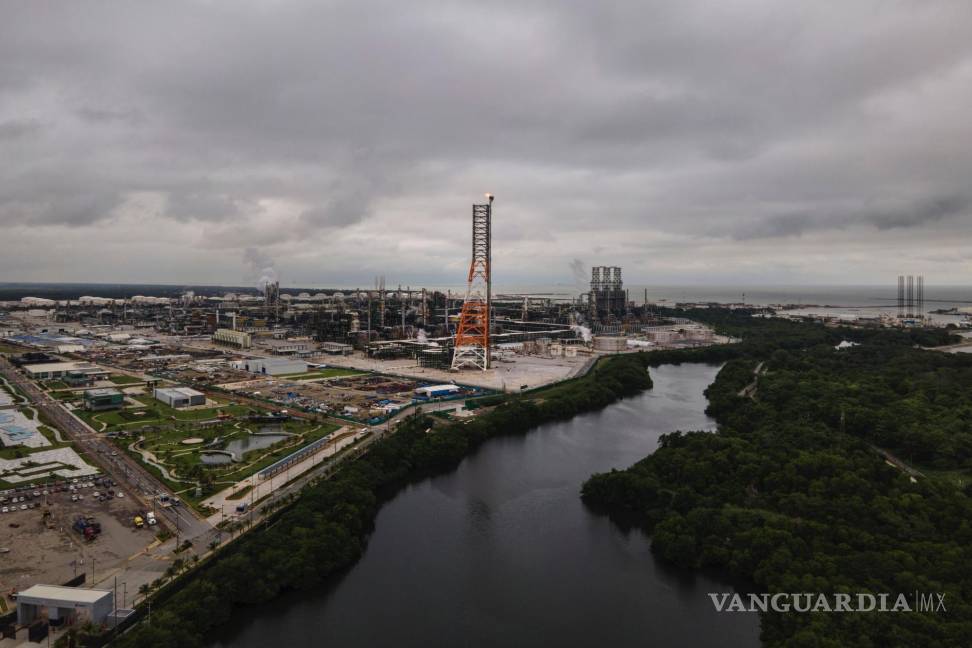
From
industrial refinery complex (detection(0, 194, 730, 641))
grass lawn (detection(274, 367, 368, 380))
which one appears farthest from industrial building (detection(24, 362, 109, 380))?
grass lawn (detection(274, 367, 368, 380))

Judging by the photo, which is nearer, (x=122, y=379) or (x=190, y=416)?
(x=190, y=416)

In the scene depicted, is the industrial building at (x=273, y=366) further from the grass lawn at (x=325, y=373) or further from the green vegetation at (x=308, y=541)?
the green vegetation at (x=308, y=541)

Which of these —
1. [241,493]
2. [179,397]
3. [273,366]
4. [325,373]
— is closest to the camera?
[241,493]

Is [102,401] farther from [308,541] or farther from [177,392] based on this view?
[308,541]

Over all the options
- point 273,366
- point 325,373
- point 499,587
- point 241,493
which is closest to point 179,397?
point 273,366

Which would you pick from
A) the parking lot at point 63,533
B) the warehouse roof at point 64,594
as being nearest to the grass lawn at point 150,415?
the parking lot at point 63,533

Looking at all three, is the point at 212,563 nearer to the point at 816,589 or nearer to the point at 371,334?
the point at 816,589

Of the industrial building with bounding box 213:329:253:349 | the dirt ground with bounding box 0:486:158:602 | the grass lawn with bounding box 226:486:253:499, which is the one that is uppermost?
the industrial building with bounding box 213:329:253:349

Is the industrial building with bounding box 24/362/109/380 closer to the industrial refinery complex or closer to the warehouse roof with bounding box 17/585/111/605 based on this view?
the industrial refinery complex

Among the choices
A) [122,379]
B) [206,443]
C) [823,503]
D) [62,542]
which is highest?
[122,379]

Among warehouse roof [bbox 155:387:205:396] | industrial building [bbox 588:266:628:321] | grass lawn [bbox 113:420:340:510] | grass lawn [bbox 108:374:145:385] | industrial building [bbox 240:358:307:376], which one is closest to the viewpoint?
grass lawn [bbox 113:420:340:510]
